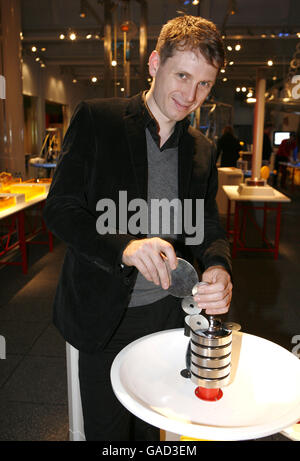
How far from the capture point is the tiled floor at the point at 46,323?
2.15 metres

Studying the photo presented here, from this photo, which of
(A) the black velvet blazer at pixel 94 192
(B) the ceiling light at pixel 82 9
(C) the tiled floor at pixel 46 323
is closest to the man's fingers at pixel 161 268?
(A) the black velvet blazer at pixel 94 192

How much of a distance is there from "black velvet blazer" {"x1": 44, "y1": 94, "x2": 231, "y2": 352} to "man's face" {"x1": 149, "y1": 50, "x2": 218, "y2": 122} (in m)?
0.11

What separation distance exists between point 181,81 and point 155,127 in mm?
178

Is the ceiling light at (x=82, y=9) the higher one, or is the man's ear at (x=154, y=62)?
the ceiling light at (x=82, y=9)

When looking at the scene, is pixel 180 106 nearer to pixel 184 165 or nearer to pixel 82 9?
pixel 184 165

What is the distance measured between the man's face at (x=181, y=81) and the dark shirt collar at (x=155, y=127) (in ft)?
0.16

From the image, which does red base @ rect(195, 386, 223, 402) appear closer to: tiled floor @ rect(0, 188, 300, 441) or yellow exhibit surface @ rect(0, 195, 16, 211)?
tiled floor @ rect(0, 188, 300, 441)

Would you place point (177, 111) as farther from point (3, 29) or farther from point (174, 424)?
point (3, 29)

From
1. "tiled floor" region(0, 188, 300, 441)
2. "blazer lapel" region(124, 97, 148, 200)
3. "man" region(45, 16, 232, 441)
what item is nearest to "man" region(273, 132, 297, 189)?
"tiled floor" region(0, 188, 300, 441)

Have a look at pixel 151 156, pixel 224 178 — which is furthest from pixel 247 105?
pixel 151 156

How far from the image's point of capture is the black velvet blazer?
1.10 m

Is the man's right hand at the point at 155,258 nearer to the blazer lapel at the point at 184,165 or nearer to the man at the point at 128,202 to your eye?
the man at the point at 128,202

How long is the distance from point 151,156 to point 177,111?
16 centimetres

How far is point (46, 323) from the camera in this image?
127 inches
